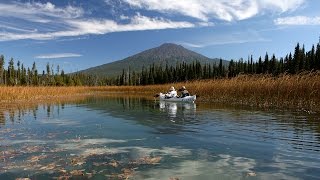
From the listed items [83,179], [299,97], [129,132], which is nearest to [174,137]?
[129,132]

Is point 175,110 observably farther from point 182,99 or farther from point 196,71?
point 196,71

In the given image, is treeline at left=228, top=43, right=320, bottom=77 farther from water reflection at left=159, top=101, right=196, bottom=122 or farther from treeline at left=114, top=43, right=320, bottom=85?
water reflection at left=159, top=101, right=196, bottom=122

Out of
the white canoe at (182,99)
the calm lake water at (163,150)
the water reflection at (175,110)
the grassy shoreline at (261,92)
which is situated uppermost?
the grassy shoreline at (261,92)

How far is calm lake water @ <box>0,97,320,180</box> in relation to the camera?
325 inches

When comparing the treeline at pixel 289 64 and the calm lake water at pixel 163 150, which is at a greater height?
the treeline at pixel 289 64

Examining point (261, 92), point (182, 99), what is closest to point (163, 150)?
point (261, 92)

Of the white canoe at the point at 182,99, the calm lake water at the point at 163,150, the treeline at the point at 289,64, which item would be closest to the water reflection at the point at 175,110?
the white canoe at the point at 182,99

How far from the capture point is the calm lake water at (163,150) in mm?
8250

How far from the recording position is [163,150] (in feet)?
35.4

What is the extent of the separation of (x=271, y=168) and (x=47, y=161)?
5823 mm

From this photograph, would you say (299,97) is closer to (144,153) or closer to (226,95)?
(226,95)

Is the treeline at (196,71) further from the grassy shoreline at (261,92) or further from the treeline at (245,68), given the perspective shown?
the grassy shoreline at (261,92)

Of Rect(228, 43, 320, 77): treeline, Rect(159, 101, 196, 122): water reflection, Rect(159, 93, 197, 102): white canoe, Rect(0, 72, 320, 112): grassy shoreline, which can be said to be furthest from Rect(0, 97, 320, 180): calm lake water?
Rect(228, 43, 320, 77): treeline

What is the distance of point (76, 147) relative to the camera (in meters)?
11.3
